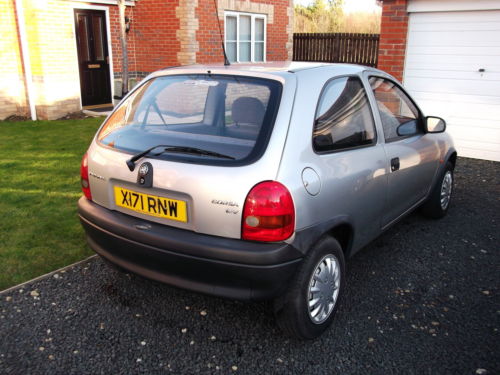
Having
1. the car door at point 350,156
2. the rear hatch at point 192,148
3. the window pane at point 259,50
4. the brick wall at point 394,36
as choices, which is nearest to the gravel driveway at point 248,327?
the car door at point 350,156

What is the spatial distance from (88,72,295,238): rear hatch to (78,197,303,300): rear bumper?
79 millimetres

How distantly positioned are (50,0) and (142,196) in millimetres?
9653

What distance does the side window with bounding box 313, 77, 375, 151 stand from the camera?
304 cm

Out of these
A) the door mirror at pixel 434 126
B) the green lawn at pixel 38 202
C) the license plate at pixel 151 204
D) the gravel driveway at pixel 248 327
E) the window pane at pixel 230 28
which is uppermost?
the window pane at pixel 230 28

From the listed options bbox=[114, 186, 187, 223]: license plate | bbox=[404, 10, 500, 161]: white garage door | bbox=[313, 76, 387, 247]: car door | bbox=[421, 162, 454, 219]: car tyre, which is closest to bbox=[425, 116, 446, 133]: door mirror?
bbox=[421, 162, 454, 219]: car tyre

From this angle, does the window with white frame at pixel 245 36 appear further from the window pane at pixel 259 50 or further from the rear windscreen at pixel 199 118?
the rear windscreen at pixel 199 118

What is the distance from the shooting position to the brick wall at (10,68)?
10.3 meters

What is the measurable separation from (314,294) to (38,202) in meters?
3.83

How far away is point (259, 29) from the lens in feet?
48.7

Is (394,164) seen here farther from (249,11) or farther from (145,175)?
(249,11)

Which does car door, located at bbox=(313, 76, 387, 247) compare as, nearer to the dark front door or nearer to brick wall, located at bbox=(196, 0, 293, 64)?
brick wall, located at bbox=(196, 0, 293, 64)

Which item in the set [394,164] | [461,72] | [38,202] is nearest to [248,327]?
[394,164]

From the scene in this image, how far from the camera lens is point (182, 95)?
3.35 metres

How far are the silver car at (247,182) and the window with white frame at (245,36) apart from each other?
35.5 feet
